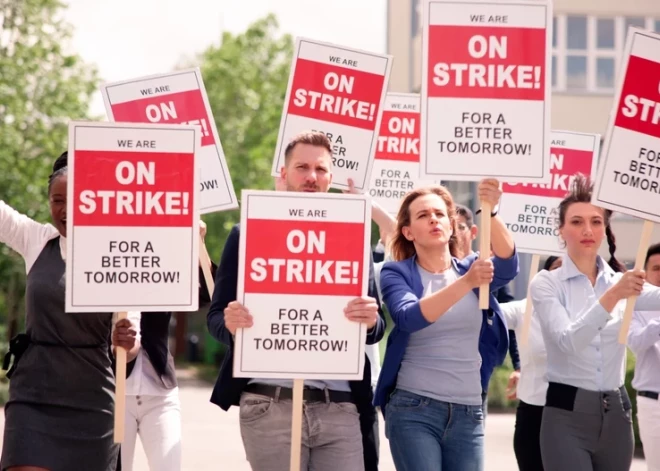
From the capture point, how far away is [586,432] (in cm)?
679

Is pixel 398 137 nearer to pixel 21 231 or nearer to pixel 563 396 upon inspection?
pixel 563 396

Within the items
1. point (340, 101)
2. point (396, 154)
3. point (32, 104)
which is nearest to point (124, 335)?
point (340, 101)

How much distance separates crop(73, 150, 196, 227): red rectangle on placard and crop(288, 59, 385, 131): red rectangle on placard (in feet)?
7.98

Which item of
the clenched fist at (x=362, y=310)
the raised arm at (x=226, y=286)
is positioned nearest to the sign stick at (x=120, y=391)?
the raised arm at (x=226, y=286)

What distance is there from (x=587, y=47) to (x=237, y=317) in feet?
110

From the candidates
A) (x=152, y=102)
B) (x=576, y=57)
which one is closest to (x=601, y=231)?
(x=152, y=102)

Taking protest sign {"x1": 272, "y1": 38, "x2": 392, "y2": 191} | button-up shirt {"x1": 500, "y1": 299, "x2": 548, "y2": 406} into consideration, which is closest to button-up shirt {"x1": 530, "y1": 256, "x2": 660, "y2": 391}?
button-up shirt {"x1": 500, "y1": 299, "x2": 548, "y2": 406}

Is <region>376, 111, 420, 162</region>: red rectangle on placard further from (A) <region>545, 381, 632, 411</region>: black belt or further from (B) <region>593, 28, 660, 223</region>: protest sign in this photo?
(A) <region>545, 381, 632, 411</region>: black belt

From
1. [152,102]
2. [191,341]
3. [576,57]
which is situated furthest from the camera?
[191,341]

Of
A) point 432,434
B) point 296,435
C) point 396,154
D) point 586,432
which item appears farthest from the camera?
point 396,154

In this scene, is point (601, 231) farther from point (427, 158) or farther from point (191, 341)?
point (191, 341)

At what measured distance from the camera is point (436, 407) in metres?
6.20

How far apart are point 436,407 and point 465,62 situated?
1.81m

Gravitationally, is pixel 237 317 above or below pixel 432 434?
above
